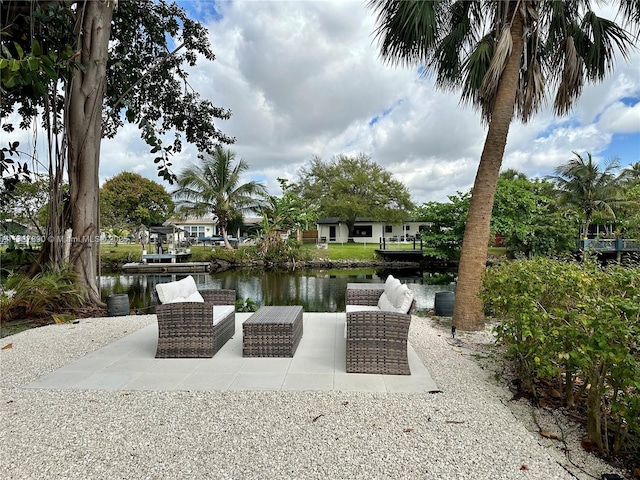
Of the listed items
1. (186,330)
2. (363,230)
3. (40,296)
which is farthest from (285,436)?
(363,230)

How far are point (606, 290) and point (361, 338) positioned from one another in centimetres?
207

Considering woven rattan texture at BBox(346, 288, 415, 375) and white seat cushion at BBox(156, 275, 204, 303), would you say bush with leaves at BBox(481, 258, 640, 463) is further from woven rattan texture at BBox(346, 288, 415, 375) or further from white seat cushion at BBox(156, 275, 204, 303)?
white seat cushion at BBox(156, 275, 204, 303)

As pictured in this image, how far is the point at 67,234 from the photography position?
707 centimetres

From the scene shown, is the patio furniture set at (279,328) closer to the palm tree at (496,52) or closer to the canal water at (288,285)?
the palm tree at (496,52)

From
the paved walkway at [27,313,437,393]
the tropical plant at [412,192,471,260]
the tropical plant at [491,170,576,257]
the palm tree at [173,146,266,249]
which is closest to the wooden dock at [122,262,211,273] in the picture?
the palm tree at [173,146,266,249]

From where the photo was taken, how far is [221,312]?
4.71 metres

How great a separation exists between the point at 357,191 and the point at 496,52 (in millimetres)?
26116

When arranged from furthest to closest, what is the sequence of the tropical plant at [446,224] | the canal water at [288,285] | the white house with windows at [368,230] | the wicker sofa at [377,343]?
the white house with windows at [368,230], the tropical plant at [446,224], the canal water at [288,285], the wicker sofa at [377,343]

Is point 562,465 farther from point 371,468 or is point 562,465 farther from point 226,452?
point 226,452

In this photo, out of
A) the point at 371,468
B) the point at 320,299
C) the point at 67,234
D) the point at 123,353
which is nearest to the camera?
the point at 371,468

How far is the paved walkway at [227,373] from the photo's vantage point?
11.0 feet

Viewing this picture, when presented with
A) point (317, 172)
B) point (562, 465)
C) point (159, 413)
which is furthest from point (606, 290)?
point (317, 172)

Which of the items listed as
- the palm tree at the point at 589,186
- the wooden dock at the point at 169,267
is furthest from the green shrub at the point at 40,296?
the palm tree at the point at 589,186

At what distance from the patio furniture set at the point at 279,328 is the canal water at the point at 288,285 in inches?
169
